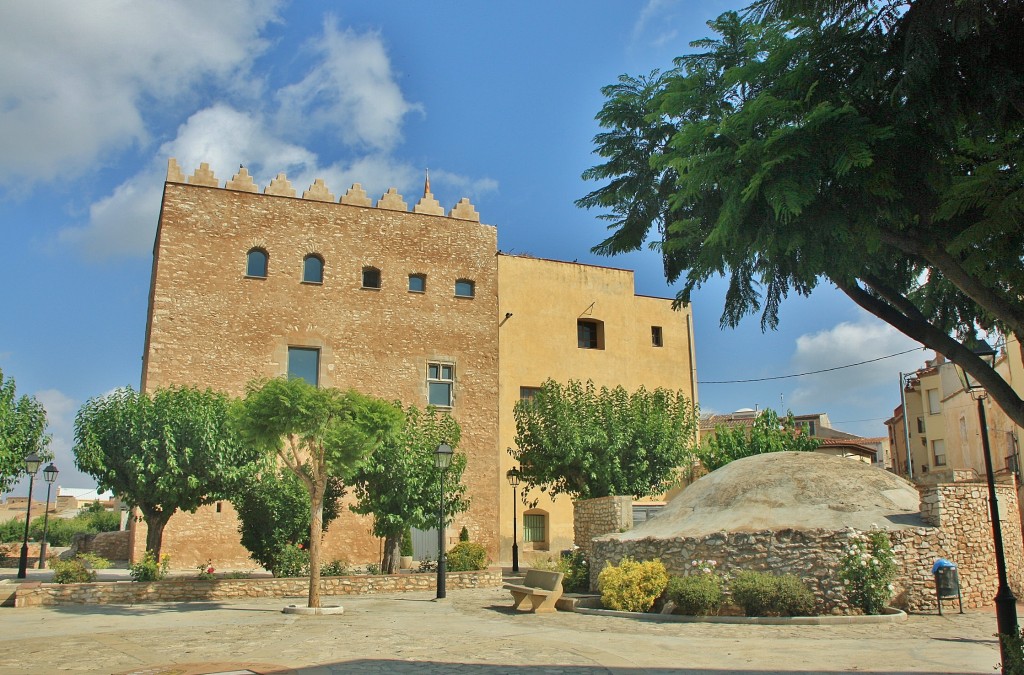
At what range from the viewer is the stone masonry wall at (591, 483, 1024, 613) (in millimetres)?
14445

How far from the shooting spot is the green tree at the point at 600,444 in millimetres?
24453

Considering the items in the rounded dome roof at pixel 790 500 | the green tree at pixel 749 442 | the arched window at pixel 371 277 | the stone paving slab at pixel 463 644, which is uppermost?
the arched window at pixel 371 277

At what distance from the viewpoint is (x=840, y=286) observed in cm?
858

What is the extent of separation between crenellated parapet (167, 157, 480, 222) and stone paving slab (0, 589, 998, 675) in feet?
53.5

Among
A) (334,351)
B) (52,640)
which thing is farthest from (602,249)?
(334,351)

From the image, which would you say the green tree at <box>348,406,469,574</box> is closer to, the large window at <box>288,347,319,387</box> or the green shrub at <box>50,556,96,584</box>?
the green shrub at <box>50,556,96,584</box>

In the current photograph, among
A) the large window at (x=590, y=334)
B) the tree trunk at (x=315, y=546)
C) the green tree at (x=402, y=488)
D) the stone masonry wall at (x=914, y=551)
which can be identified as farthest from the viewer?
the large window at (x=590, y=334)

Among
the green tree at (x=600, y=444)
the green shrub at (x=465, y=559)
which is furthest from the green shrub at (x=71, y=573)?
the green tree at (x=600, y=444)

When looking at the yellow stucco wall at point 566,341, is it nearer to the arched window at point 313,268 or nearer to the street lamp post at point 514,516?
the street lamp post at point 514,516

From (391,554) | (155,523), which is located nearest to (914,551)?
(391,554)

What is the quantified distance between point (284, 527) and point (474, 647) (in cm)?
1113

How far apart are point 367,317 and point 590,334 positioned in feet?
32.6

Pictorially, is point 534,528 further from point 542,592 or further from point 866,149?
point 866,149

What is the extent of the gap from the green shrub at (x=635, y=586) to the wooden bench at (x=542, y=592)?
0.98m
